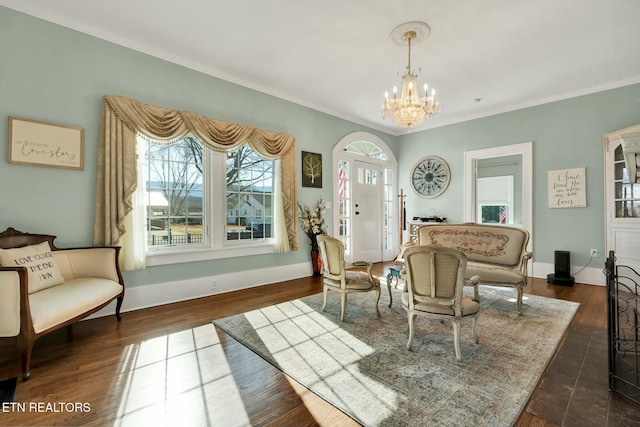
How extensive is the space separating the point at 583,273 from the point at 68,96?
742cm

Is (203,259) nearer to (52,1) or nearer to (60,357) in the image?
(60,357)

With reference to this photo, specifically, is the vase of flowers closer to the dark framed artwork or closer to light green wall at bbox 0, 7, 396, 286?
the dark framed artwork

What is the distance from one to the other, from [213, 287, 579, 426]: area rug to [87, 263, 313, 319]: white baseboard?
3.21 ft

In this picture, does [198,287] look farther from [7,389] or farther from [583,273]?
[583,273]

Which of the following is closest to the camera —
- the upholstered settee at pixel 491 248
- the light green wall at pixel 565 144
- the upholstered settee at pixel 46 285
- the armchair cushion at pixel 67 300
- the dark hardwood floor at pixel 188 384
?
the dark hardwood floor at pixel 188 384

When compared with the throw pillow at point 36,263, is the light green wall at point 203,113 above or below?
above

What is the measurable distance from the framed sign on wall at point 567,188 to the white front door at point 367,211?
311cm

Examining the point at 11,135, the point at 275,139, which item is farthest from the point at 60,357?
the point at 275,139

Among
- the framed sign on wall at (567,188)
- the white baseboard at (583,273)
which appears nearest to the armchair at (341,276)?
the white baseboard at (583,273)

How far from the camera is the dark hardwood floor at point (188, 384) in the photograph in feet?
5.32

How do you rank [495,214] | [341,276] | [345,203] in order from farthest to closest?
[495,214] < [345,203] < [341,276]

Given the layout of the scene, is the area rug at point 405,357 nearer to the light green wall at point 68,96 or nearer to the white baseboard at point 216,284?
the white baseboard at point 216,284

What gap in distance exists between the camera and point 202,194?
3.93 m

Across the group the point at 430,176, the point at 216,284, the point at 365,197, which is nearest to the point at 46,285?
the point at 216,284
